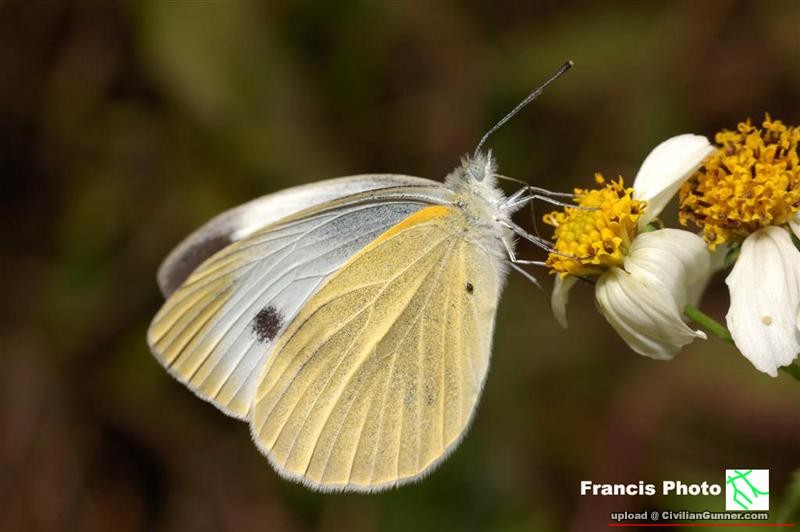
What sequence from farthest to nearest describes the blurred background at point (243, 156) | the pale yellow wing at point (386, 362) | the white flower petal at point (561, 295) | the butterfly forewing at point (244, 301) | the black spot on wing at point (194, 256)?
the blurred background at point (243, 156)
the black spot on wing at point (194, 256)
the butterfly forewing at point (244, 301)
the pale yellow wing at point (386, 362)
the white flower petal at point (561, 295)

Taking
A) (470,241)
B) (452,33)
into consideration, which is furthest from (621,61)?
(470,241)

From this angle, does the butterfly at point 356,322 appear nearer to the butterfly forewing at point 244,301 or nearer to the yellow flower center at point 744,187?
the butterfly forewing at point 244,301

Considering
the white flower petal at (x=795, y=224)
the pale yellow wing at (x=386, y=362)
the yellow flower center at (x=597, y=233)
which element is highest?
the white flower petal at (x=795, y=224)

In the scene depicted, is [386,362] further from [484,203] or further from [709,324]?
[709,324]

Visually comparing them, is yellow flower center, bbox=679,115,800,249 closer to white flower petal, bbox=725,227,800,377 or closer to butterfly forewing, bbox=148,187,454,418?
white flower petal, bbox=725,227,800,377

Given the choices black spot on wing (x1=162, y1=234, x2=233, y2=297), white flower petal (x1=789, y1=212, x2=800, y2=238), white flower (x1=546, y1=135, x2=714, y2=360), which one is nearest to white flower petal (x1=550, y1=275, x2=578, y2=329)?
white flower (x1=546, y1=135, x2=714, y2=360)

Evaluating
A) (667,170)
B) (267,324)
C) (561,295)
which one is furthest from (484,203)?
(267,324)

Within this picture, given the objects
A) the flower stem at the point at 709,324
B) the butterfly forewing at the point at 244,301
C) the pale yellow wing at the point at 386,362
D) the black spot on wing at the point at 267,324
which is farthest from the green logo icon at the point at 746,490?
the black spot on wing at the point at 267,324

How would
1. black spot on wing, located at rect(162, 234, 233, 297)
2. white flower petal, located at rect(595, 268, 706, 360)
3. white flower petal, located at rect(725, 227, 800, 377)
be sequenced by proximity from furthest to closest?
black spot on wing, located at rect(162, 234, 233, 297), white flower petal, located at rect(595, 268, 706, 360), white flower petal, located at rect(725, 227, 800, 377)
